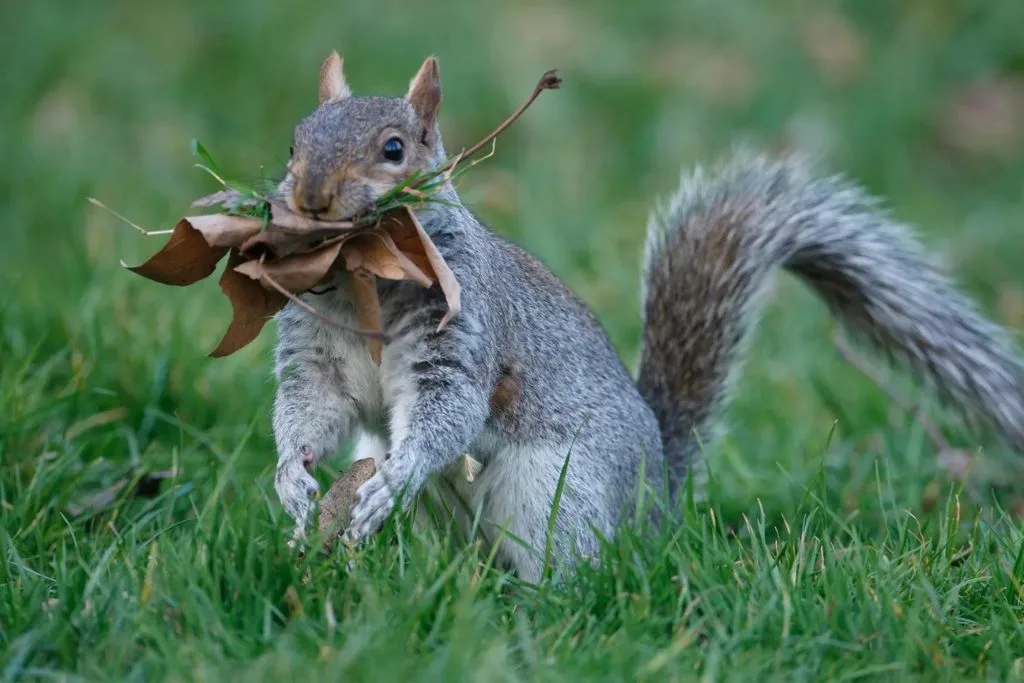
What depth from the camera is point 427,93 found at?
8.20 ft

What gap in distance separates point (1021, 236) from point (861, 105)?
116 centimetres

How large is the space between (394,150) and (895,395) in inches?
66.4

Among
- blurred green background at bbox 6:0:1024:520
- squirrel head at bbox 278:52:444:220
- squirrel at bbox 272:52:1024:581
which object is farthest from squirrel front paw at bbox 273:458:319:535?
blurred green background at bbox 6:0:1024:520

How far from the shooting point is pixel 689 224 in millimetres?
3113

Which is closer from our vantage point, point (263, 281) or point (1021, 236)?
point (263, 281)

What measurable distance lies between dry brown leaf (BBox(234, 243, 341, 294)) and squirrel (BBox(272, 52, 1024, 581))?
0.30ft

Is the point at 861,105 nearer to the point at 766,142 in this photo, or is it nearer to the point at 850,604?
the point at 766,142

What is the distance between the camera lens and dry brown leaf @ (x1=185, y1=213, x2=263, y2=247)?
2.28 m

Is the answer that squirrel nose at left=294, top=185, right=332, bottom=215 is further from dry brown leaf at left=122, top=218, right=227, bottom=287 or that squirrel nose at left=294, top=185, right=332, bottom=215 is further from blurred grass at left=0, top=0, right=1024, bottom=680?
blurred grass at left=0, top=0, right=1024, bottom=680

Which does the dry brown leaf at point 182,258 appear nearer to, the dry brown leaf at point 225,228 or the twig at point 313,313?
the dry brown leaf at point 225,228

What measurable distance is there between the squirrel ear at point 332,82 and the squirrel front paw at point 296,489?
2.27 feet

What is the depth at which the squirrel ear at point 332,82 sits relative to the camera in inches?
102

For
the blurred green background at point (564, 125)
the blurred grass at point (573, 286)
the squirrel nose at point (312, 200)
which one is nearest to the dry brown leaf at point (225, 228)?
the squirrel nose at point (312, 200)

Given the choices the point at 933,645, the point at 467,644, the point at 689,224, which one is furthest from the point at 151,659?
the point at 689,224
